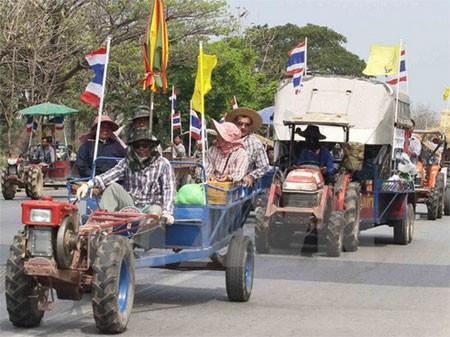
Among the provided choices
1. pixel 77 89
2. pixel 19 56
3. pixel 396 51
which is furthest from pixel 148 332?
pixel 77 89

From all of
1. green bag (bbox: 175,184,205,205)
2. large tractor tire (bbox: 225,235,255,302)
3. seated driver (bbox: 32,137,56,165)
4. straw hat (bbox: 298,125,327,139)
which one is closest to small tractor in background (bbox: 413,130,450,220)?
straw hat (bbox: 298,125,327,139)

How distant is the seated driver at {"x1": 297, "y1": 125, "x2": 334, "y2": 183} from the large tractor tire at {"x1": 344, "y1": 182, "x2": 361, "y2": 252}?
1.30ft

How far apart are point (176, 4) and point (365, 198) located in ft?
76.1

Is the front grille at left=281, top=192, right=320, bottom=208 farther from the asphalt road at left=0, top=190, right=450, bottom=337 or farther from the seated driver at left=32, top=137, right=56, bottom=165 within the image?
the seated driver at left=32, top=137, right=56, bottom=165

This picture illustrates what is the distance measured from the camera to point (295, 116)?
16797 millimetres

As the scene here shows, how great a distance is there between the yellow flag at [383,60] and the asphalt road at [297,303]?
25.5ft

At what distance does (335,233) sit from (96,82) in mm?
3947

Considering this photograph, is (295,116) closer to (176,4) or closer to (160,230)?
(160,230)

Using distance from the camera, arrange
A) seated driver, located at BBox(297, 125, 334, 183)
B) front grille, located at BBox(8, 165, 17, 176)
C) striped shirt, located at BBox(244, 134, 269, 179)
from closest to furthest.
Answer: striped shirt, located at BBox(244, 134, 269, 179) → seated driver, located at BBox(297, 125, 334, 183) → front grille, located at BBox(8, 165, 17, 176)

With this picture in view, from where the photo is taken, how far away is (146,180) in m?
9.90

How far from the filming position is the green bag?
9805 millimetres

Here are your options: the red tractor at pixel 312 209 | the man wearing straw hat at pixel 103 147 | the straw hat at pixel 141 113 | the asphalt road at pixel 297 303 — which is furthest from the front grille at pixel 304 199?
the straw hat at pixel 141 113

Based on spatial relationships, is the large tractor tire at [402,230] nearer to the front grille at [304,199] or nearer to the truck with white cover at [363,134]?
the truck with white cover at [363,134]

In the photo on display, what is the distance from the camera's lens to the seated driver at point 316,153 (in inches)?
626
